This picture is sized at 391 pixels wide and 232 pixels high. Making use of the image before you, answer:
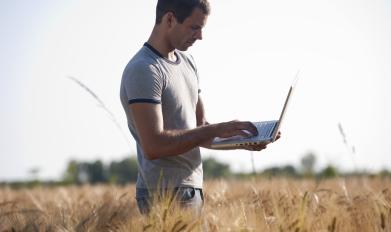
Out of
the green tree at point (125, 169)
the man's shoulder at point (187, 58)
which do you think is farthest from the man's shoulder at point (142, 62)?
the green tree at point (125, 169)

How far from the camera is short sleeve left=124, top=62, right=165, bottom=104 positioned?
326 cm

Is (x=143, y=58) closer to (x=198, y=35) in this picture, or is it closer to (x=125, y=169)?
(x=198, y=35)

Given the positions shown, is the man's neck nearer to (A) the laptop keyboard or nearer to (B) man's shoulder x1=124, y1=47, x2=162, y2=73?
(B) man's shoulder x1=124, y1=47, x2=162, y2=73

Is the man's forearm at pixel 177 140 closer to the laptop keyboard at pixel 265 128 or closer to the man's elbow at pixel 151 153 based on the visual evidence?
the man's elbow at pixel 151 153

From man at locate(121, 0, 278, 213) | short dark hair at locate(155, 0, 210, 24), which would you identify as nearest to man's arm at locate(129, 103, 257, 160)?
man at locate(121, 0, 278, 213)

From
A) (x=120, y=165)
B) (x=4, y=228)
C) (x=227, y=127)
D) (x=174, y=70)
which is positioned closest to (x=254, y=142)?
(x=227, y=127)

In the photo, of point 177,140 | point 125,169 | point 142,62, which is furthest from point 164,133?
point 125,169

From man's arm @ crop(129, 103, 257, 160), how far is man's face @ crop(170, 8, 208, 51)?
406mm

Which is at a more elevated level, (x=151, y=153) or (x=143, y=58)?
(x=143, y=58)

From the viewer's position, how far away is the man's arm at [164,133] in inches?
127

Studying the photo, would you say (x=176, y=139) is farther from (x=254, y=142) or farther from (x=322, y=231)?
(x=322, y=231)

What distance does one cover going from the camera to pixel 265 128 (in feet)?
11.1

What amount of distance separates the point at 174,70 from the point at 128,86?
0.30 meters

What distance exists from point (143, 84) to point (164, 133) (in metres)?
0.25
